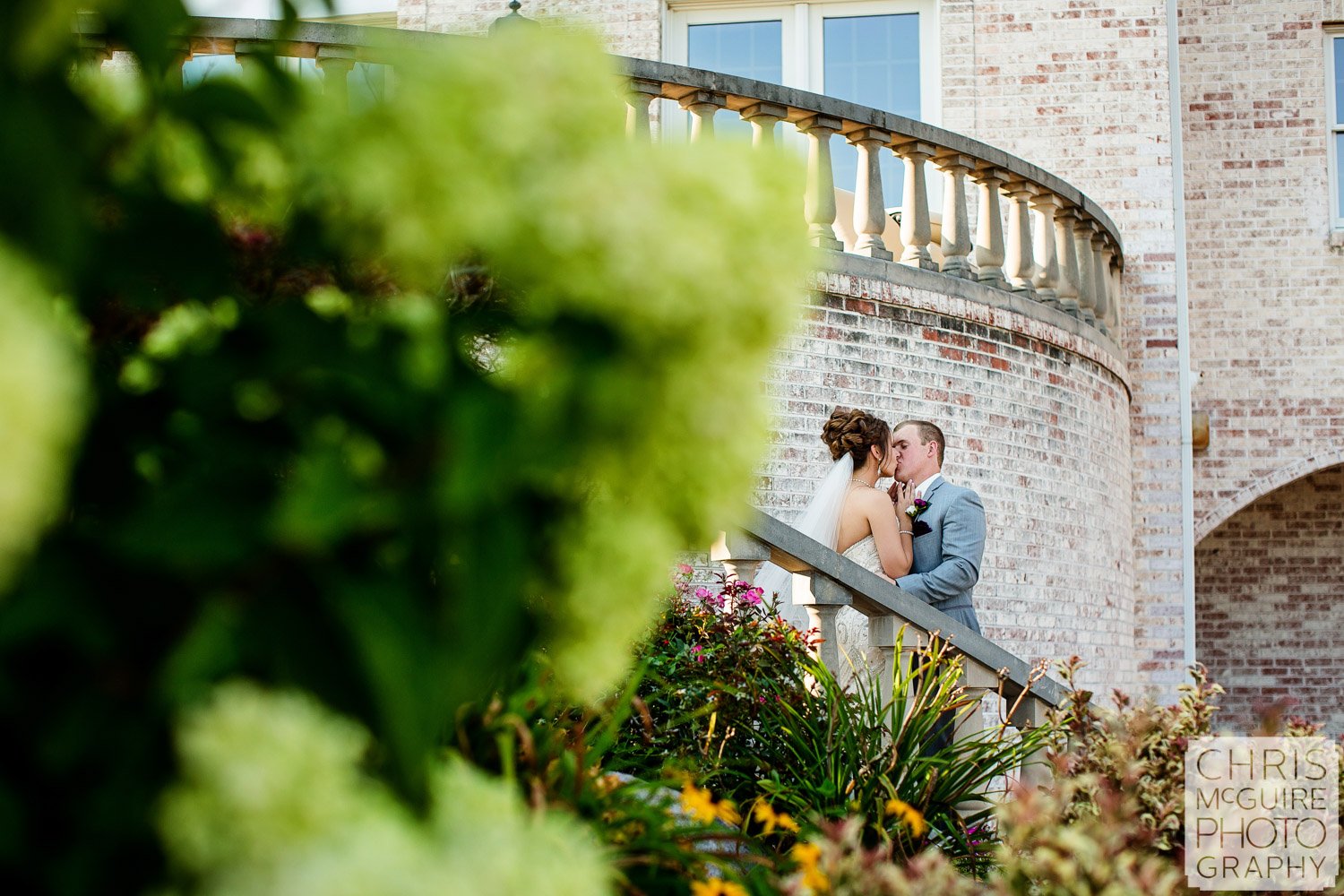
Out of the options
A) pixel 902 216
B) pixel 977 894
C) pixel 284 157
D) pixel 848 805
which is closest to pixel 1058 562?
pixel 902 216

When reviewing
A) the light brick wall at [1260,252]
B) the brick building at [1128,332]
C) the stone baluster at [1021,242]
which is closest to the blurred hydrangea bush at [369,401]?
the brick building at [1128,332]

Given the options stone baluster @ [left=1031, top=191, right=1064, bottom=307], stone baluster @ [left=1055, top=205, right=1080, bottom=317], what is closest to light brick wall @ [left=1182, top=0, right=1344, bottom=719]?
stone baluster @ [left=1055, top=205, right=1080, bottom=317]

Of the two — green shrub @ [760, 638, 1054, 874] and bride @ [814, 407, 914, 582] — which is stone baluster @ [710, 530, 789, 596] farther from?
bride @ [814, 407, 914, 582]

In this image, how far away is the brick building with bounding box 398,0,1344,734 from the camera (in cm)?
820

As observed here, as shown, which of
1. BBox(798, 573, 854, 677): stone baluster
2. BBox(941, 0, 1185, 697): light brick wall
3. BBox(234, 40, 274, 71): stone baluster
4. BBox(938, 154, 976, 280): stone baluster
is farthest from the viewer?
BBox(941, 0, 1185, 697): light brick wall

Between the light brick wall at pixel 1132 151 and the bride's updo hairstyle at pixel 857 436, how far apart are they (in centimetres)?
550

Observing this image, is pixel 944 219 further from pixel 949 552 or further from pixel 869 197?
pixel 949 552

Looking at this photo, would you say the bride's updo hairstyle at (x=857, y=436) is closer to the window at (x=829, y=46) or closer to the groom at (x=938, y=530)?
the groom at (x=938, y=530)

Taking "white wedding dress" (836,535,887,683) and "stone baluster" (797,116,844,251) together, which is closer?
"white wedding dress" (836,535,887,683)

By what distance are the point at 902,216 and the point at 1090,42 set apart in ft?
13.1

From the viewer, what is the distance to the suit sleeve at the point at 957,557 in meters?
5.68

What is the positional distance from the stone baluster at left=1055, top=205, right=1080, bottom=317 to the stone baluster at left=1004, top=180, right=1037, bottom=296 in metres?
0.48

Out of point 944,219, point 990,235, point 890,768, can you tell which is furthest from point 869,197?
point 890,768

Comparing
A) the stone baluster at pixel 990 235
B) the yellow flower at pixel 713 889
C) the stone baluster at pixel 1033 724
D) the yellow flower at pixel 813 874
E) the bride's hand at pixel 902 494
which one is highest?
the stone baluster at pixel 990 235
